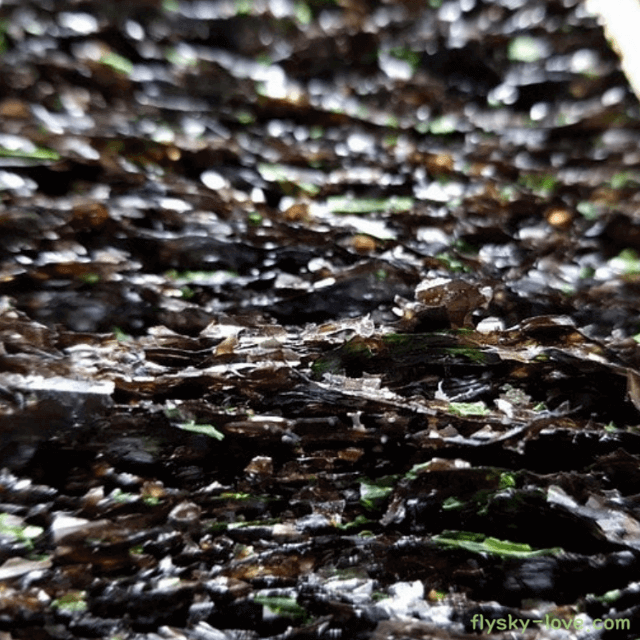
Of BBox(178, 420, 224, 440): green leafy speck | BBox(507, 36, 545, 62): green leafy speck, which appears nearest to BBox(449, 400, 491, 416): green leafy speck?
BBox(178, 420, 224, 440): green leafy speck

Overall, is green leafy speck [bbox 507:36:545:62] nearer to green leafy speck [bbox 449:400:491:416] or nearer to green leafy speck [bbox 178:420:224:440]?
green leafy speck [bbox 449:400:491:416]

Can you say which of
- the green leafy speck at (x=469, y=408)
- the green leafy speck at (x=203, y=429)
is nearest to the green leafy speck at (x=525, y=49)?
the green leafy speck at (x=469, y=408)

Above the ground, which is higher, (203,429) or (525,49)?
(525,49)

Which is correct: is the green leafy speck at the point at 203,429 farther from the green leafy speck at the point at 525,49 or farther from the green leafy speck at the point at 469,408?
the green leafy speck at the point at 525,49

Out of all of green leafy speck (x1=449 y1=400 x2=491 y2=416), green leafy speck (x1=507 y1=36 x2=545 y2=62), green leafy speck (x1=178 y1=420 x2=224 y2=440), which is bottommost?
green leafy speck (x1=178 y1=420 x2=224 y2=440)

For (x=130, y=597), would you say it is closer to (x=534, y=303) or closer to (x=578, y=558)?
(x=578, y=558)

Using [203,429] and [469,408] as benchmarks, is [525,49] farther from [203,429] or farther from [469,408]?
[203,429]

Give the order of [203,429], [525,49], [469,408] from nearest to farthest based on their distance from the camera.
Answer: [203,429] < [469,408] < [525,49]

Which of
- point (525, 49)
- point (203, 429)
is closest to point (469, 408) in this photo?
point (203, 429)

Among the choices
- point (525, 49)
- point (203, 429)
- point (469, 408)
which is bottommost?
point (203, 429)

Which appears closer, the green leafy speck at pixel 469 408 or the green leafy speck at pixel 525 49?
the green leafy speck at pixel 469 408

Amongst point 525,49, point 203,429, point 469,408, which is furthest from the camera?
point 525,49

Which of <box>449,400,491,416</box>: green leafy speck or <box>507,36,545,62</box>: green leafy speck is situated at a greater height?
<box>507,36,545,62</box>: green leafy speck
